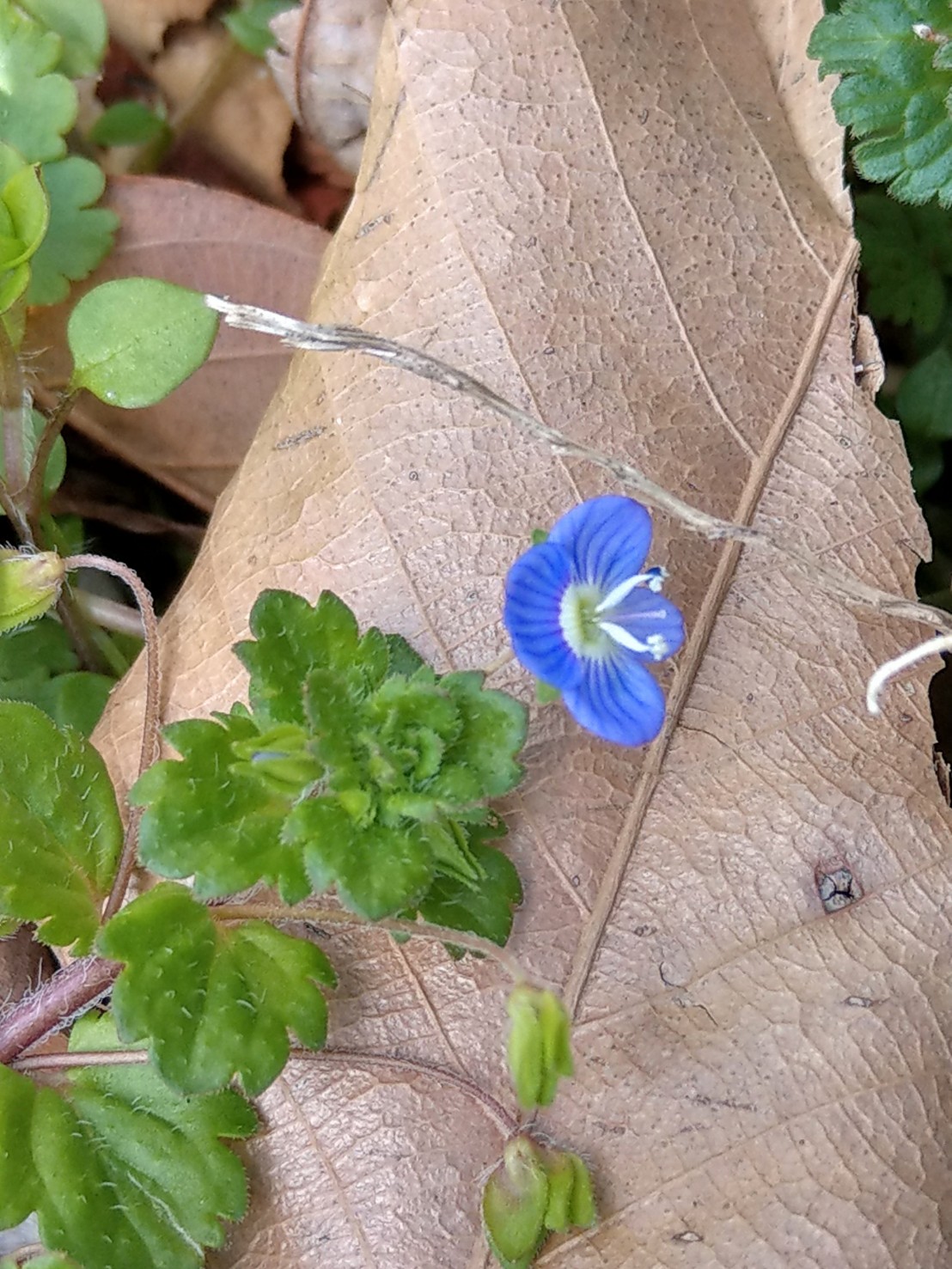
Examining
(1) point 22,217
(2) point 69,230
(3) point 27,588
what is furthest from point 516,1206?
(2) point 69,230

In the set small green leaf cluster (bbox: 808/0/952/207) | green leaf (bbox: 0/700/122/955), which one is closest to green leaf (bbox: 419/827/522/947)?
green leaf (bbox: 0/700/122/955)

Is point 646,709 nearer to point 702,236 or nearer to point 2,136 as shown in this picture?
point 702,236

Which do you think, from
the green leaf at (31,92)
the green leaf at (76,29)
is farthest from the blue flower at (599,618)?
the green leaf at (76,29)

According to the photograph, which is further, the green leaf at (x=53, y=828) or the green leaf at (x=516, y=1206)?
the green leaf at (x=53, y=828)

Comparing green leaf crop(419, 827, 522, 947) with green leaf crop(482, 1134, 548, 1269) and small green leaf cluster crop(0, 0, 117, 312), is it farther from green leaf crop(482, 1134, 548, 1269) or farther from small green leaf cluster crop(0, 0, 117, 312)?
small green leaf cluster crop(0, 0, 117, 312)

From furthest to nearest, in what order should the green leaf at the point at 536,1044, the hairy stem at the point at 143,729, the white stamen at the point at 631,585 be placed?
the hairy stem at the point at 143,729
the white stamen at the point at 631,585
the green leaf at the point at 536,1044

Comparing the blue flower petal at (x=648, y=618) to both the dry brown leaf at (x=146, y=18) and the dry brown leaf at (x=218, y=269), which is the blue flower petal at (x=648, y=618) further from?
the dry brown leaf at (x=146, y=18)

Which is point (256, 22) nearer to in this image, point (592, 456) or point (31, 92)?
point (31, 92)
